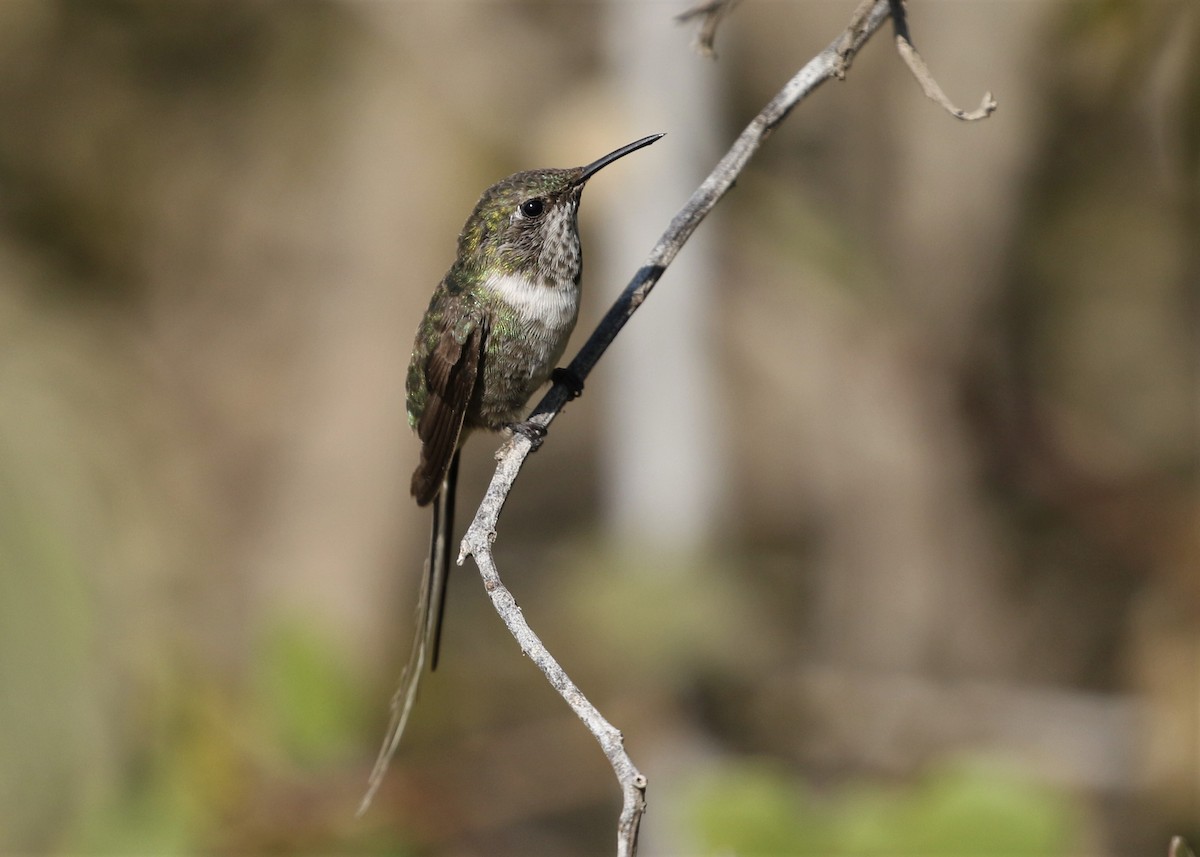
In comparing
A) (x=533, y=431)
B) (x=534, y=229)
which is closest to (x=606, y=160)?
(x=534, y=229)

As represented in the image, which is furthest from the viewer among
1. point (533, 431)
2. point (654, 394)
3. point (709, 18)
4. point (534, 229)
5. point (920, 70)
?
point (654, 394)

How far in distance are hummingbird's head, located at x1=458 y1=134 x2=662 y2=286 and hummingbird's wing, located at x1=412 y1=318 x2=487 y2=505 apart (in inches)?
7.9

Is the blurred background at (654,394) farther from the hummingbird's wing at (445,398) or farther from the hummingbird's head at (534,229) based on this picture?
the hummingbird's head at (534,229)

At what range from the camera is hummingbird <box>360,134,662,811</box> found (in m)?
3.20

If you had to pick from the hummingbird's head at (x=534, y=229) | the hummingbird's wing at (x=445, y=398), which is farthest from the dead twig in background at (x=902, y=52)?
the hummingbird's wing at (x=445, y=398)

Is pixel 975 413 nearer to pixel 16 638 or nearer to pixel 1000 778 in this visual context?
pixel 1000 778

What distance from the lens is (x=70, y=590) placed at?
2.71 meters

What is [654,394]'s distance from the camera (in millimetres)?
5852

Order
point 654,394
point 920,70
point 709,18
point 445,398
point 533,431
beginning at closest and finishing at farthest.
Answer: point 920,70 < point 709,18 < point 533,431 < point 445,398 < point 654,394

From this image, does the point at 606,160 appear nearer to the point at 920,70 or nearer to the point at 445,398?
the point at 445,398

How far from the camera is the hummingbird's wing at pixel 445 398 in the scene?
308 cm

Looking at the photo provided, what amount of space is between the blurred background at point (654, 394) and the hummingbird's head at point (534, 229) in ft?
4.39

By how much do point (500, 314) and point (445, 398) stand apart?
282 millimetres

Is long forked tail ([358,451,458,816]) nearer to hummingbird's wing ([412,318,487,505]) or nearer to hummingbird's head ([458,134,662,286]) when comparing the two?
hummingbird's wing ([412,318,487,505])
